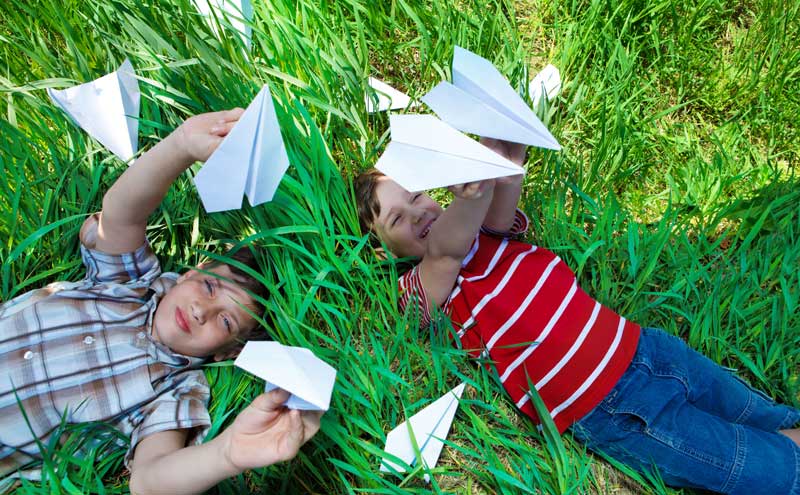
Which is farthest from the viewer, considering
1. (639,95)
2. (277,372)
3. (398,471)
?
(639,95)

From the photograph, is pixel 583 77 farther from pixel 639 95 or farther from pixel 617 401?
pixel 617 401

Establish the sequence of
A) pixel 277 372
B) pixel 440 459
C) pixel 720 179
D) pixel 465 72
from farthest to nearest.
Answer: pixel 720 179 < pixel 440 459 < pixel 465 72 < pixel 277 372

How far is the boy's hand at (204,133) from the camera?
125 cm

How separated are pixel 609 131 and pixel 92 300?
1.45m

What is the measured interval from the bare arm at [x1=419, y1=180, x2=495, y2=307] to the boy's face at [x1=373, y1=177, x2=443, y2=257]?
0.33 ft

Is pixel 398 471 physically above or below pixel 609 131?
below

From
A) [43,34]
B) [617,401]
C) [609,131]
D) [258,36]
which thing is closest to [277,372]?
[617,401]

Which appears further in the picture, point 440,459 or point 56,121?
point 56,121

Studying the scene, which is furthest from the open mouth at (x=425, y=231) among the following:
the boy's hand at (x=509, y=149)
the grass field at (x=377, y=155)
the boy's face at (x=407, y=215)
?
the boy's hand at (x=509, y=149)

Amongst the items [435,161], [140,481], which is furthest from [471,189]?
[140,481]

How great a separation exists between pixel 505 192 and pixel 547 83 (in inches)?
25.7

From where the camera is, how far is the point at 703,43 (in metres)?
1.97

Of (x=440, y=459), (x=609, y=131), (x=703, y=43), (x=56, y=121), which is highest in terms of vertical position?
(x=703, y=43)

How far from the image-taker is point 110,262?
4.68 ft
